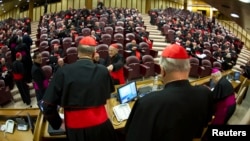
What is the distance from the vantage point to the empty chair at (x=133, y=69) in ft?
30.8

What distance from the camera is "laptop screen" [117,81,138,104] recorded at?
14.8 feet

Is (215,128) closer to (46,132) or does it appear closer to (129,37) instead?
(46,132)

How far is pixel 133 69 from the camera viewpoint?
9484 mm

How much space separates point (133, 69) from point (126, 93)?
16.0 ft

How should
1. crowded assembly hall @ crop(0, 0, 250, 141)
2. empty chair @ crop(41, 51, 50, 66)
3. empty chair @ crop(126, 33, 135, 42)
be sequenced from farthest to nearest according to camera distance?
empty chair @ crop(126, 33, 135, 42)
empty chair @ crop(41, 51, 50, 66)
crowded assembly hall @ crop(0, 0, 250, 141)

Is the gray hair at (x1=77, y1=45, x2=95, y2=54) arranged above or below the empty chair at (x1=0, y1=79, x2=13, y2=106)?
above

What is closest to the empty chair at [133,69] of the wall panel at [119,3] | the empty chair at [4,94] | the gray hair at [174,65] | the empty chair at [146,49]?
the empty chair at [146,49]

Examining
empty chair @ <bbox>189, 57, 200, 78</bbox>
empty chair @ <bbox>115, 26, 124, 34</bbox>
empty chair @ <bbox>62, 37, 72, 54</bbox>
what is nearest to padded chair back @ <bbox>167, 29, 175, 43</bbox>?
empty chair @ <bbox>115, 26, 124, 34</bbox>

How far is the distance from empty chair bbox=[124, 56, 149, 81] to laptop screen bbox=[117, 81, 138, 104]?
4521 mm

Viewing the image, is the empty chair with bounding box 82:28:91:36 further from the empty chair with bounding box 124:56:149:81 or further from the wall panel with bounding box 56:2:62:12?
the wall panel with bounding box 56:2:62:12

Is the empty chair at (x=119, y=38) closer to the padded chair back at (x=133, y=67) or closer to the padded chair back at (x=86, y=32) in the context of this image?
the padded chair back at (x=86, y=32)

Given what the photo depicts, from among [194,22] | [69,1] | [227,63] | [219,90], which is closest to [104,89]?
[219,90]

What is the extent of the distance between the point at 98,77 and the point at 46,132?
3.61 ft

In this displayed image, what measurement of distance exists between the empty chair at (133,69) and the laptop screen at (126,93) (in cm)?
452
